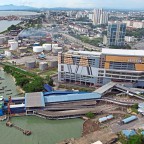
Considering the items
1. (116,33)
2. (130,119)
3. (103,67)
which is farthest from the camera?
(116,33)

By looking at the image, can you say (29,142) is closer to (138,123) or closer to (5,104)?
(5,104)

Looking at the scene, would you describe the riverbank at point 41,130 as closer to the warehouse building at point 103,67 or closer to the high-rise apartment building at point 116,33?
the warehouse building at point 103,67

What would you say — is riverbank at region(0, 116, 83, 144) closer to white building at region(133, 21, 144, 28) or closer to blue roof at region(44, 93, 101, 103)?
blue roof at region(44, 93, 101, 103)

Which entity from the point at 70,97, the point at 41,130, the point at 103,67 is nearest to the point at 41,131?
the point at 41,130

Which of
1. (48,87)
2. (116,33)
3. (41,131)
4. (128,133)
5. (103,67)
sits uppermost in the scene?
(116,33)

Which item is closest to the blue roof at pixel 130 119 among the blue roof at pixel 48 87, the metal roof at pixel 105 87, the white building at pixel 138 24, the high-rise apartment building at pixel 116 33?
the metal roof at pixel 105 87

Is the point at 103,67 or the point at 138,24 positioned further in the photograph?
the point at 138,24

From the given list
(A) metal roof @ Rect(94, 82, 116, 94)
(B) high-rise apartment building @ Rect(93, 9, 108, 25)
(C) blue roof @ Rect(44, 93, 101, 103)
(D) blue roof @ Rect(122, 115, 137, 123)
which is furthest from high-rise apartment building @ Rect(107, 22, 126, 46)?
(B) high-rise apartment building @ Rect(93, 9, 108, 25)

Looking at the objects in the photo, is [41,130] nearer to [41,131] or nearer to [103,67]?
[41,131]
